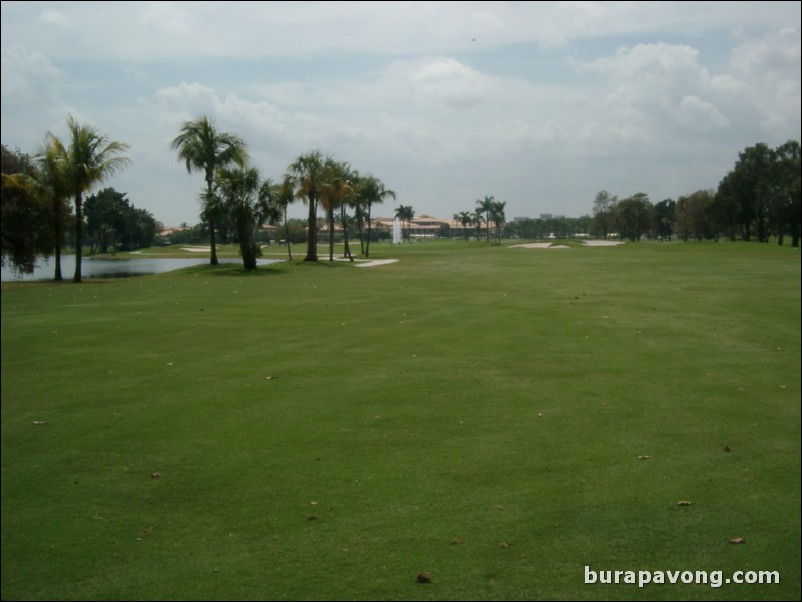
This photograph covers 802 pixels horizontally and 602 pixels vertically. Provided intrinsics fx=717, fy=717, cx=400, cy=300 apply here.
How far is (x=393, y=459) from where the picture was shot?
8.10 metres

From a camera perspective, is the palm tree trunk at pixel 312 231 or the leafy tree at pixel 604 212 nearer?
the palm tree trunk at pixel 312 231

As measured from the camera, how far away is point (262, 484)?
745 cm

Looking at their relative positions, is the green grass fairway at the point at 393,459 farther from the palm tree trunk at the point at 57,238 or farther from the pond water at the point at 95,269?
the pond water at the point at 95,269

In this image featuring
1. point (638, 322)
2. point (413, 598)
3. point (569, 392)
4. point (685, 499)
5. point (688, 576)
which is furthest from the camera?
point (638, 322)

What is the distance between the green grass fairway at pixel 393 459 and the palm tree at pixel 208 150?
28.2m

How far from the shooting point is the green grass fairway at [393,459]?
5.91 meters

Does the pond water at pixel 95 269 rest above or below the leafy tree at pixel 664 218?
below

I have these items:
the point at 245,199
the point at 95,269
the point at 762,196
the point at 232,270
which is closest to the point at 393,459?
the point at 762,196

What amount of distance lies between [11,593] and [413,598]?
3232 millimetres

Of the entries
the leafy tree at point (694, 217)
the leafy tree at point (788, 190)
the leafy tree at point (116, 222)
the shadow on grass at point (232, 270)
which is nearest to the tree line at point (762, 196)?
the leafy tree at point (788, 190)

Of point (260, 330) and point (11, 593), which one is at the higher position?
point (260, 330)

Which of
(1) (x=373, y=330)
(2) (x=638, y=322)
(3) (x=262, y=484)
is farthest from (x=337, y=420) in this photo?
(2) (x=638, y=322)

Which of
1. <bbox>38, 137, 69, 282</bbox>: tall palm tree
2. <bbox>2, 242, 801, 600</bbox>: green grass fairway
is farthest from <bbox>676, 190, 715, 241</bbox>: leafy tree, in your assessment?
<bbox>2, 242, 801, 600</bbox>: green grass fairway

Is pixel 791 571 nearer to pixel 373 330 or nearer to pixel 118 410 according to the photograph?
pixel 118 410
